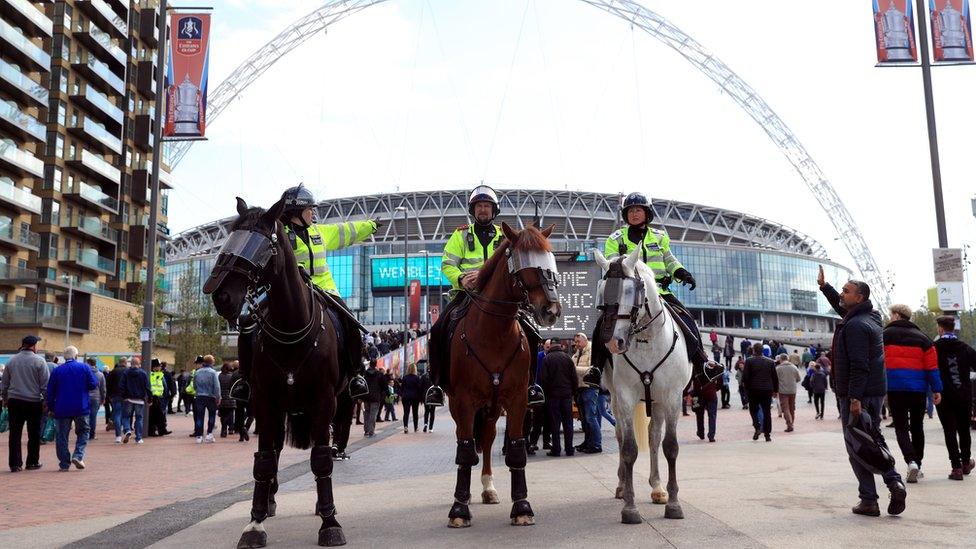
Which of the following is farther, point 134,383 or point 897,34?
point 134,383

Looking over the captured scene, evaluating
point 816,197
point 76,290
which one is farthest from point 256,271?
point 816,197

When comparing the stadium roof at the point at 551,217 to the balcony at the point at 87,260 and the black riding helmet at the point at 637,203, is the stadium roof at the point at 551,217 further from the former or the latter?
the black riding helmet at the point at 637,203

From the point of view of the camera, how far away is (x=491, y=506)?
8.90 m

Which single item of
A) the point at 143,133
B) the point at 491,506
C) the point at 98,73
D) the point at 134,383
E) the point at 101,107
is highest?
the point at 98,73

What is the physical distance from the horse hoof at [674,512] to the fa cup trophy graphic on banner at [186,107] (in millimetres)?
18871

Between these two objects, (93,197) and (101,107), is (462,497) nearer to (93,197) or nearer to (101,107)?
(93,197)

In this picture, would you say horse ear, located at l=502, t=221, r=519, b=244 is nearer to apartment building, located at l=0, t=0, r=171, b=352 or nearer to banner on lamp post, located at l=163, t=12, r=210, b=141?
banner on lamp post, located at l=163, t=12, r=210, b=141

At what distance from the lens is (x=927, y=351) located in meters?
10.7

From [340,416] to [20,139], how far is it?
191 ft

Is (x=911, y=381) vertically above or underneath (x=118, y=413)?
above

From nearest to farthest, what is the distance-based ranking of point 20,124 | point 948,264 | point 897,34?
1. point 948,264
2. point 897,34
3. point 20,124

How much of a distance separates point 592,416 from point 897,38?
1074 cm

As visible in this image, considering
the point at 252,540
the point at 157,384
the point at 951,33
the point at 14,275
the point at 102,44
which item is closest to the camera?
the point at 252,540

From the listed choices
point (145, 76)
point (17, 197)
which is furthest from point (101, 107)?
point (17, 197)
